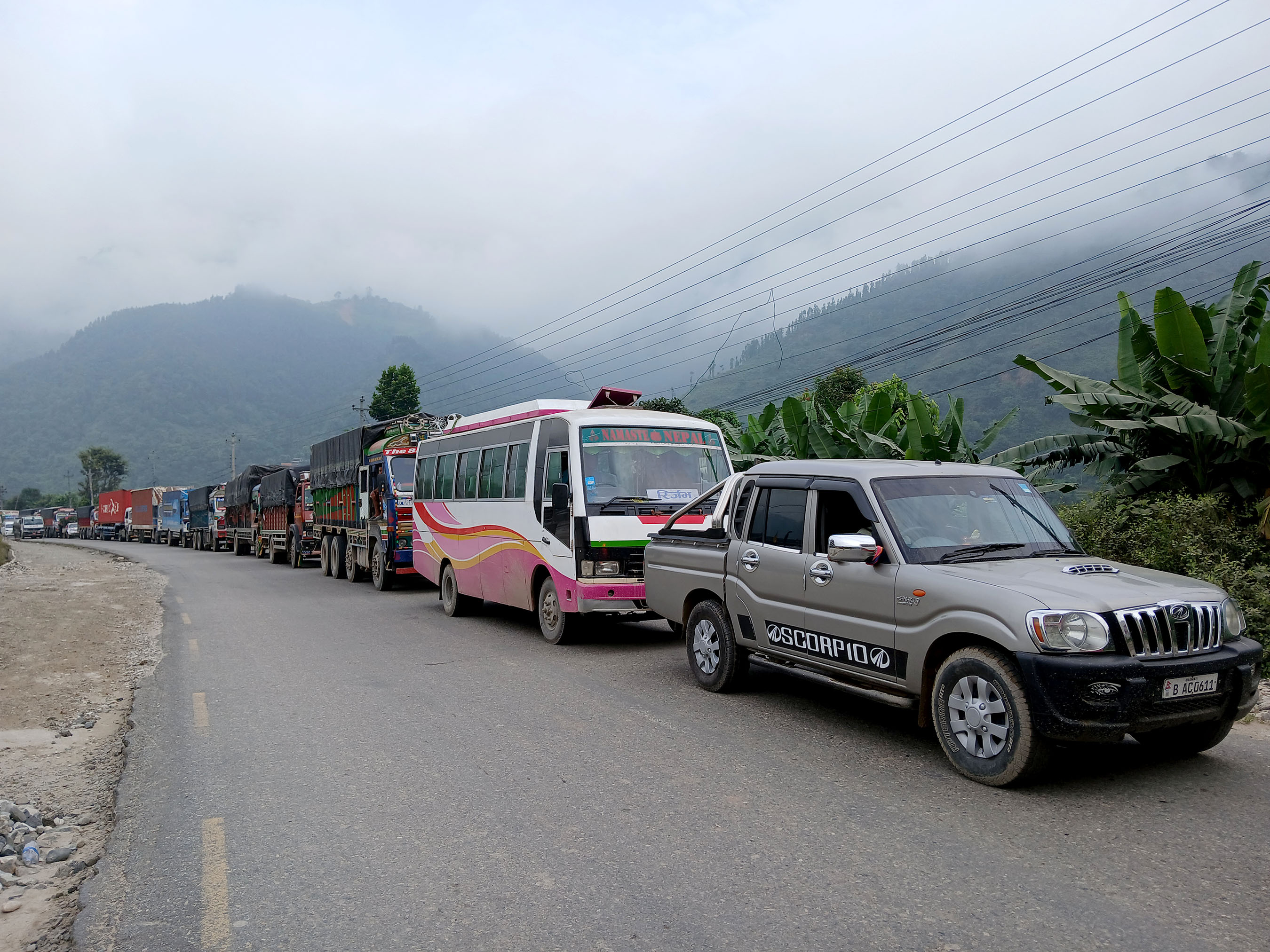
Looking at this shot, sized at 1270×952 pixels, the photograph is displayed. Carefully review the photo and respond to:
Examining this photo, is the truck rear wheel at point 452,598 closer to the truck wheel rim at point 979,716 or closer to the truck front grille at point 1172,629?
the truck wheel rim at point 979,716

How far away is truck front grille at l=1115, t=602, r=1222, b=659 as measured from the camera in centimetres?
501

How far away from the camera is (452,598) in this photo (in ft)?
47.1

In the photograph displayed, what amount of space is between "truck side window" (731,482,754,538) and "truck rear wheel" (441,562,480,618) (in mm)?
7062

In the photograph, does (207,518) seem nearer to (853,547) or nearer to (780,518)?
(780,518)

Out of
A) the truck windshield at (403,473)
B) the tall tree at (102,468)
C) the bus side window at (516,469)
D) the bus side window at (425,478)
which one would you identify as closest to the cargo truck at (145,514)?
the truck windshield at (403,473)

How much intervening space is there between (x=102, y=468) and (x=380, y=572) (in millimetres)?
133799

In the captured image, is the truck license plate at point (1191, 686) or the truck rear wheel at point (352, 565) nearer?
the truck license plate at point (1191, 686)

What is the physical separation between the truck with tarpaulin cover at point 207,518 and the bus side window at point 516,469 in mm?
31634

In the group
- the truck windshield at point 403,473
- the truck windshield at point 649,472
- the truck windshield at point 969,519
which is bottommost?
the truck windshield at point 969,519

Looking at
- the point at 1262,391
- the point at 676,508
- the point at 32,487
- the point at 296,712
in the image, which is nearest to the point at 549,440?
the point at 676,508

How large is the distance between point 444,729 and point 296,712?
5.00 feet

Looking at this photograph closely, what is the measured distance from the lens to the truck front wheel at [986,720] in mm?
5117

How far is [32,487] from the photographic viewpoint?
17262cm

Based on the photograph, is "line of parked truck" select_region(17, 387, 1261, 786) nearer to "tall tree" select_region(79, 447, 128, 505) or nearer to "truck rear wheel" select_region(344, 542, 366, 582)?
"truck rear wheel" select_region(344, 542, 366, 582)
